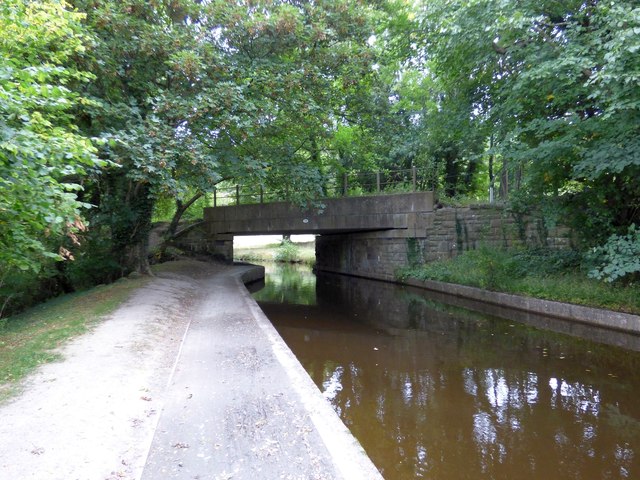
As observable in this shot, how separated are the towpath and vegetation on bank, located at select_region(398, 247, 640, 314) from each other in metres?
7.10

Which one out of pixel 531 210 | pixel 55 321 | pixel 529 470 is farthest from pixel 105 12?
pixel 531 210

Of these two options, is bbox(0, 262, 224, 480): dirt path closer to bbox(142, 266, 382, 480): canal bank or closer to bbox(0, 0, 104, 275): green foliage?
bbox(142, 266, 382, 480): canal bank

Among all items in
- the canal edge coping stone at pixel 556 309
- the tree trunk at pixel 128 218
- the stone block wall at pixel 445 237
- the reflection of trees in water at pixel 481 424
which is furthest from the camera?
Answer: the stone block wall at pixel 445 237

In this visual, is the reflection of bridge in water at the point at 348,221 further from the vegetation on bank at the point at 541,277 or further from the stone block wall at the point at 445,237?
the vegetation on bank at the point at 541,277

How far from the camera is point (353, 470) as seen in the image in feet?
9.54

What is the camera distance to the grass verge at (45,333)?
4.74m

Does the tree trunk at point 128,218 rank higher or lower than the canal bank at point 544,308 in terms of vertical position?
higher

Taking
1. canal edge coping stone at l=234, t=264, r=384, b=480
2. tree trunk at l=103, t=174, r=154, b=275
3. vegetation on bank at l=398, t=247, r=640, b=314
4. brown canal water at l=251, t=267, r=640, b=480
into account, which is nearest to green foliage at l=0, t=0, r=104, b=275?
canal edge coping stone at l=234, t=264, r=384, b=480

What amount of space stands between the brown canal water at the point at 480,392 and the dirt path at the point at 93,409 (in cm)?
213

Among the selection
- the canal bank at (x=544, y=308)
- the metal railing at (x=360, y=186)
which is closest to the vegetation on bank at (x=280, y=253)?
the metal railing at (x=360, y=186)

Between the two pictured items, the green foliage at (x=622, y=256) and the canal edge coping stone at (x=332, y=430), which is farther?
the green foliage at (x=622, y=256)

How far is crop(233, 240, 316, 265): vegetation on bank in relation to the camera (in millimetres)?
34719

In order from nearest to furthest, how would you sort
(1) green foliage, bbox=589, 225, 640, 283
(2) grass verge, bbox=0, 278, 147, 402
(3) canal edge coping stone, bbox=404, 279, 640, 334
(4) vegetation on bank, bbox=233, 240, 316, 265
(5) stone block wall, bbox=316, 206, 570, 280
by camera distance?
1. (2) grass verge, bbox=0, 278, 147, 402
2. (1) green foliage, bbox=589, 225, 640, 283
3. (3) canal edge coping stone, bbox=404, 279, 640, 334
4. (5) stone block wall, bbox=316, 206, 570, 280
5. (4) vegetation on bank, bbox=233, 240, 316, 265

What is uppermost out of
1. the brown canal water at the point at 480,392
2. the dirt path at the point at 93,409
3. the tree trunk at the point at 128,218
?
the tree trunk at the point at 128,218
